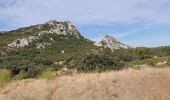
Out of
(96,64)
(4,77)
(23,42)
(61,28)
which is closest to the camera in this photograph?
(4,77)

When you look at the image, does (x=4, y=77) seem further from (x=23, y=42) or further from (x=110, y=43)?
(x=110, y=43)

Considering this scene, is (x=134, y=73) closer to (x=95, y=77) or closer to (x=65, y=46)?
(x=95, y=77)

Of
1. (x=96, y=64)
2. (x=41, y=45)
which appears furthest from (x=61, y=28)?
(x=96, y=64)

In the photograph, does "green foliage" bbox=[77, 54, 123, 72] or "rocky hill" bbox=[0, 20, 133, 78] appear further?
"rocky hill" bbox=[0, 20, 133, 78]

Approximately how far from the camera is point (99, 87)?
15953 millimetres

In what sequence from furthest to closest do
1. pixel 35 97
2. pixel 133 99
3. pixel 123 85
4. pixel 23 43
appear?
pixel 23 43
pixel 123 85
pixel 35 97
pixel 133 99

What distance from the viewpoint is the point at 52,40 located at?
425ft

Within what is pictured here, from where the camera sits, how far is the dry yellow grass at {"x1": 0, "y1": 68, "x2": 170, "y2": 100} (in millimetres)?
14820

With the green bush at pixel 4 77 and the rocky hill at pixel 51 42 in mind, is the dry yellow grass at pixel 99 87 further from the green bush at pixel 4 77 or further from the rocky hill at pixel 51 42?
the rocky hill at pixel 51 42

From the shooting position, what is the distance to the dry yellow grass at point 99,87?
1482 cm

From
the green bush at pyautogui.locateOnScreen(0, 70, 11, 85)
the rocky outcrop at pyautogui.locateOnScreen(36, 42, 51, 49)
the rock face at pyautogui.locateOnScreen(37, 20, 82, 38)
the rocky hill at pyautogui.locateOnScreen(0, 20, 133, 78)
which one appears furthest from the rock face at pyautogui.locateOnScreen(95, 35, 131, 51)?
the green bush at pyautogui.locateOnScreen(0, 70, 11, 85)

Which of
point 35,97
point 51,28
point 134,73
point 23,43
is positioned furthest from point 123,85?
point 51,28

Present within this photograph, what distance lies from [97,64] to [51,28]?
4137 inches

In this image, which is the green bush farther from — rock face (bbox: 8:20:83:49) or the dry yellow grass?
rock face (bbox: 8:20:83:49)
